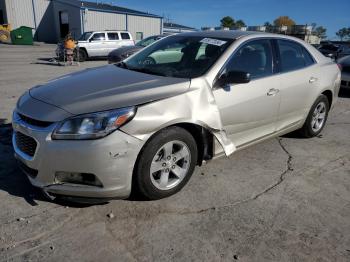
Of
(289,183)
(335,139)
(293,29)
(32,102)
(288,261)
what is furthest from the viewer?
(293,29)

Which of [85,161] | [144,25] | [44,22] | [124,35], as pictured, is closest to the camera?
[85,161]

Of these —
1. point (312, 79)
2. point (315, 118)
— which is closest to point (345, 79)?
point (315, 118)

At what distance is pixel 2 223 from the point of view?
2836 millimetres

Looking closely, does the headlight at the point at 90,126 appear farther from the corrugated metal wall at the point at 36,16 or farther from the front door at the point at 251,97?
the corrugated metal wall at the point at 36,16

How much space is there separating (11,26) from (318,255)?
41.4 metres

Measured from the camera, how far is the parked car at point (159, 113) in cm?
275

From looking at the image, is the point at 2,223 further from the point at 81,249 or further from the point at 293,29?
the point at 293,29

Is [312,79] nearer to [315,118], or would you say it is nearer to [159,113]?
[315,118]

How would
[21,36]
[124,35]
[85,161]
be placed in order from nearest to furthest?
1. [85,161]
2. [124,35]
3. [21,36]

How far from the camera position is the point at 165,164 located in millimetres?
3178

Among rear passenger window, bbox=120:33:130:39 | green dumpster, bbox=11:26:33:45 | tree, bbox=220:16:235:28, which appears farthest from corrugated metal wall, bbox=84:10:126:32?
tree, bbox=220:16:235:28

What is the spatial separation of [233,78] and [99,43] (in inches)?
686

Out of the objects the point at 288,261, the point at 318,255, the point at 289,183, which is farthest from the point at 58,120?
the point at 289,183

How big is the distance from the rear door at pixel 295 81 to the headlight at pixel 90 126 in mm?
2368
